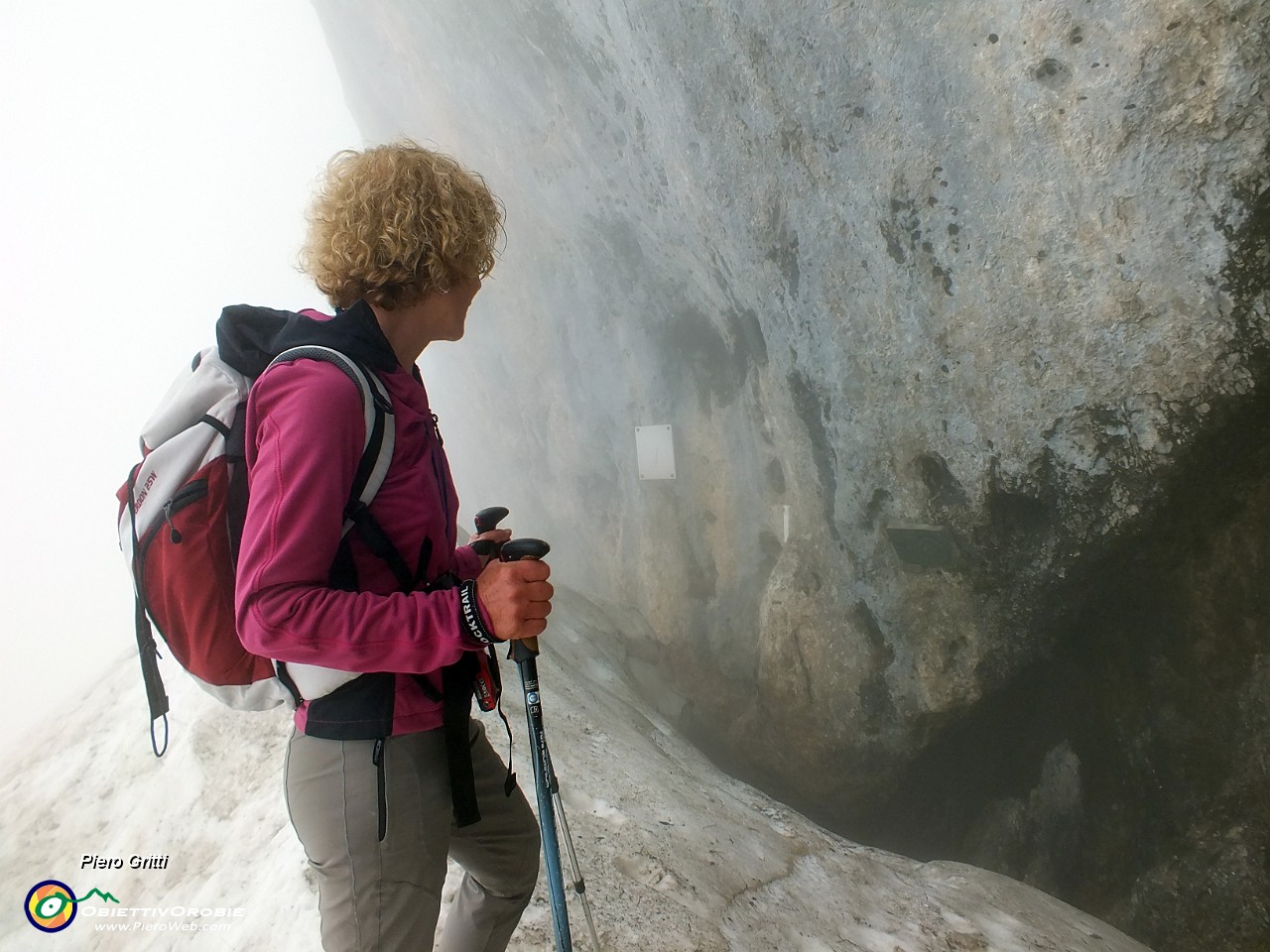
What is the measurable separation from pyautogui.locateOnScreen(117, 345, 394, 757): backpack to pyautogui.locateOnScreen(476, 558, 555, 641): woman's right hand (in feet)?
1.07

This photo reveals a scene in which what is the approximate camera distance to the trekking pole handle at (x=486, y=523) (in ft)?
6.70

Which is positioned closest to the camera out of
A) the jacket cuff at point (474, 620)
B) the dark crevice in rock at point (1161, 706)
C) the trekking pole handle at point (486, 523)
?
the jacket cuff at point (474, 620)

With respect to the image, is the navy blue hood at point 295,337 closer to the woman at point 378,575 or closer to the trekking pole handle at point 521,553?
the woman at point 378,575

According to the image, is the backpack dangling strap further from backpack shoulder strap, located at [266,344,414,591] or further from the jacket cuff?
the jacket cuff

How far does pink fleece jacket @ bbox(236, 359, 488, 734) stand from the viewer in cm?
131

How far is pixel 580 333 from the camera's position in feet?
27.7

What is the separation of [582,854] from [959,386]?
3.32 meters

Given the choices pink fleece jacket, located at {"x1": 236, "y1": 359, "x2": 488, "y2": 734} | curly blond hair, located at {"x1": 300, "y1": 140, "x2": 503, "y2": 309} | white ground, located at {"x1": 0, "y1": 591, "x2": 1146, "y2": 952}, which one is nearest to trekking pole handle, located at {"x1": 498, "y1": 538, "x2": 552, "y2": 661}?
pink fleece jacket, located at {"x1": 236, "y1": 359, "x2": 488, "y2": 734}

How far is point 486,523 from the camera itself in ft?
7.15

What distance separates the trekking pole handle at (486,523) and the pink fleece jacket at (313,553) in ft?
1.72

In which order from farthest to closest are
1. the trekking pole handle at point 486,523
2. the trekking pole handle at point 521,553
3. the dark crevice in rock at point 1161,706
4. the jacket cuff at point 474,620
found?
the dark crevice in rock at point 1161,706, the trekking pole handle at point 486,523, the trekking pole handle at point 521,553, the jacket cuff at point 474,620

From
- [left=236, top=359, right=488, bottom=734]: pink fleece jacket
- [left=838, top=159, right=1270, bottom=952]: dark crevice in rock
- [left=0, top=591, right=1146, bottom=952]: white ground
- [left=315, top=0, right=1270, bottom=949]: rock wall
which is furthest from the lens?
[left=838, top=159, right=1270, bottom=952]: dark crevice in rock

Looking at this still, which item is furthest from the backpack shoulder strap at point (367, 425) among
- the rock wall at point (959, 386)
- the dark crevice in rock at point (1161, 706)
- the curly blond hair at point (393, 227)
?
the dark crevice in rock at point (1161, 706)

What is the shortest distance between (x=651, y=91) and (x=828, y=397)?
2.62 m
